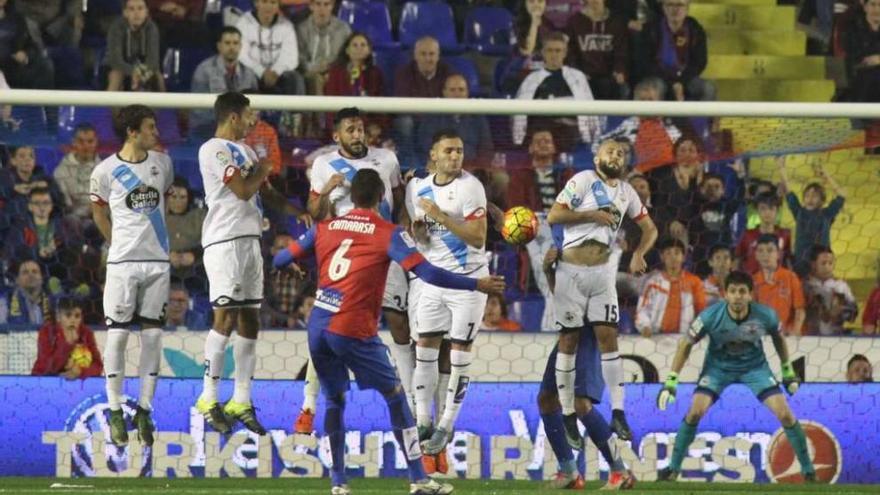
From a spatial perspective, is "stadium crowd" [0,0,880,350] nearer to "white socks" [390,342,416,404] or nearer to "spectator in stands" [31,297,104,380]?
"spectator in stands" [31,297,104,380]

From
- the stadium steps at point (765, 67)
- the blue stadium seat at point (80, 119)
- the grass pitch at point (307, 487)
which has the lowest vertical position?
the grass pitch at point (307, 487)

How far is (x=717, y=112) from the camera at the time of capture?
1639 cm

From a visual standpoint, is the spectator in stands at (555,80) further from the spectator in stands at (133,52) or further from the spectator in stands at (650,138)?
the spectator in stands at (133,52)

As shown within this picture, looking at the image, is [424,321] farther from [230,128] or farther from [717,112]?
[717,112]

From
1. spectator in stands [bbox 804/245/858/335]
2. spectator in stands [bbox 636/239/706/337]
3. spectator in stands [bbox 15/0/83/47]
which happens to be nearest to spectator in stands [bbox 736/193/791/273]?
spectator in stands [bbox 804/245/858/335]

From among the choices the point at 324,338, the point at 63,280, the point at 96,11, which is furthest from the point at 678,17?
the point at 324,338

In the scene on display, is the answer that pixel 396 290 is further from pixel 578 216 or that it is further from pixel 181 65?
pixel 181 65

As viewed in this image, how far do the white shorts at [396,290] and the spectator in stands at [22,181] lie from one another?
3.30 m

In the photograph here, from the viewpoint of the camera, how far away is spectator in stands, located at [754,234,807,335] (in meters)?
17.5

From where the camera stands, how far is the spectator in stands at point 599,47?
20203 millimetres

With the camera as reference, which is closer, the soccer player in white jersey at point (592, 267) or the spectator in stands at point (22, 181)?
the soccer player in white jersey at point (592, 267)

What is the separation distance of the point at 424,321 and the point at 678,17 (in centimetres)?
694

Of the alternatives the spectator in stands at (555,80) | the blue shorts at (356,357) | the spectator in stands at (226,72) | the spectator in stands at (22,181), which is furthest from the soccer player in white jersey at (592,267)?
the spectator in stands at (226,72)

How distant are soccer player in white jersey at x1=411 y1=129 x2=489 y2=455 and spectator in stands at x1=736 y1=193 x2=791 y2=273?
136 inches
